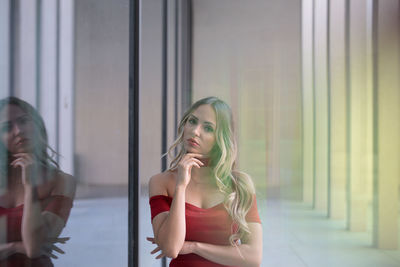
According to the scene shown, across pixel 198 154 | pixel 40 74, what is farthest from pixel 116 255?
pixel 40 74

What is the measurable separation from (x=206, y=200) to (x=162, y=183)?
0.27 metres

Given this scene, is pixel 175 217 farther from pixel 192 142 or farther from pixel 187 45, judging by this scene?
pixel 187 45

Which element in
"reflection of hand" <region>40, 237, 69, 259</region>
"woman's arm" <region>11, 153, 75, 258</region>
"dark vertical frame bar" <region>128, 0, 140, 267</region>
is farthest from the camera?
"dark vertical frame bar" <region>128, 0, 140, 267</region>

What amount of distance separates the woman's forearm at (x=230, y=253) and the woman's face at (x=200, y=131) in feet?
1.72

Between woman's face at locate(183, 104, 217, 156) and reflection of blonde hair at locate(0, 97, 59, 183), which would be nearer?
reflection of blonde hair at locate(0, 97, 59, 183)

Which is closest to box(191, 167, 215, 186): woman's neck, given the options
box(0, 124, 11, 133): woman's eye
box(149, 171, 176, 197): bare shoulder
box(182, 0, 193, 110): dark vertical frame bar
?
box(149, 171, 176, 197): bare shoulder

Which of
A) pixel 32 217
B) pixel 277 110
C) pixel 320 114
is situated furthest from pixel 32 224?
pixel 320 114

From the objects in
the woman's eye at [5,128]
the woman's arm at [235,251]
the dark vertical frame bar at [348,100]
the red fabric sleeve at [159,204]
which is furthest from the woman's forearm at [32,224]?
the dark vertical frame bar at [348,100]

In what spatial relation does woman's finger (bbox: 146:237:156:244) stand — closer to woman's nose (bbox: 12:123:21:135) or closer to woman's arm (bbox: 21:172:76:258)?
woman's arm (bbox: 21:172:76:258)

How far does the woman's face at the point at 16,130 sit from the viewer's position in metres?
0.99

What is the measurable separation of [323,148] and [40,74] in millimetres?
1830

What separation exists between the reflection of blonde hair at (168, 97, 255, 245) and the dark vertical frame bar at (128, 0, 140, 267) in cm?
32

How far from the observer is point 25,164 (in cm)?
109

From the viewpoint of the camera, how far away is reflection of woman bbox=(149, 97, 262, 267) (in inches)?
66.6
